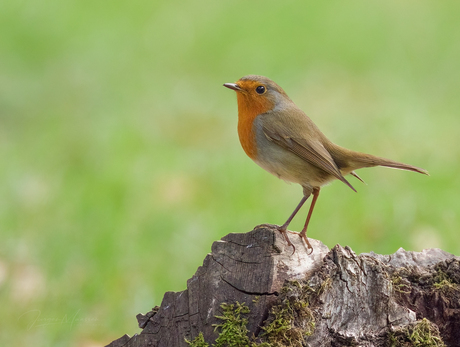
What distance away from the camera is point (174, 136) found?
852 centimetres

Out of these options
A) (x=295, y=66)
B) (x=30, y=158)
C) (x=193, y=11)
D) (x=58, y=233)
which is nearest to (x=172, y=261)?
(x=58, y=233)

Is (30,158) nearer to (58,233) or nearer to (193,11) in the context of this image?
(58,233)

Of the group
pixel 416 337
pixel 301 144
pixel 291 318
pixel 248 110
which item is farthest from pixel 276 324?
pixel 248 110

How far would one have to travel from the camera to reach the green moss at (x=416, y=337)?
10.6 feet

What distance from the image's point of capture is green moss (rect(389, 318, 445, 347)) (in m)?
3.24

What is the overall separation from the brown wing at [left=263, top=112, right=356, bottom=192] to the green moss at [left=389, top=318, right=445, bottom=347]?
4.29 feet

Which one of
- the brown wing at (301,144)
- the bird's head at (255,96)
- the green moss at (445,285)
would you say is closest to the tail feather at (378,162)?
the brown wing at (301,144)

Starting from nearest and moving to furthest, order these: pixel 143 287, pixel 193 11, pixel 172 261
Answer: pixel 143 287, pixel 172 261, pixel 193 11

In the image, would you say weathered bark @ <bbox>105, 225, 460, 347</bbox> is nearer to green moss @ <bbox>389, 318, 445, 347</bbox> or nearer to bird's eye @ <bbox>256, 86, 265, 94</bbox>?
green moss @ <bbox>389, 318, 445, 347</bbox>

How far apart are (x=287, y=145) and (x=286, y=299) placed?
1.60 m

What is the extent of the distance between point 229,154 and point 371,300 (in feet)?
15.7

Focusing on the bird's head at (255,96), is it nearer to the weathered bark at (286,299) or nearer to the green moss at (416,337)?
the weathered bark at (286,299)

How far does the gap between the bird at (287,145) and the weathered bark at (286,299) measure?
1.10 metres

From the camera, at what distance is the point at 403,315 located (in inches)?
131
